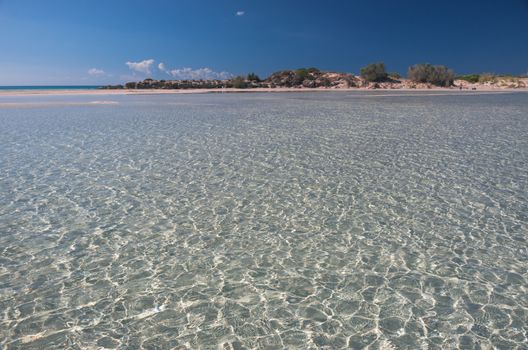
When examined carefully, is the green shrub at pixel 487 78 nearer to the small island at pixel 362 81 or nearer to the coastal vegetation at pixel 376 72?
the small island at pixel 362 81

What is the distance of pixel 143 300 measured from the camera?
4.25m

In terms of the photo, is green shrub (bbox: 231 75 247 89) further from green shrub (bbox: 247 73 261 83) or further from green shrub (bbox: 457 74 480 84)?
green shrub (bbox: 457 74 480 84)

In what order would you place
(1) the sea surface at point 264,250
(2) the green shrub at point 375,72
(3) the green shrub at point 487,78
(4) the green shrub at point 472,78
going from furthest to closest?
(4) the green shrub at point 472,78 < (3) the green shrub at point 487,78 < (2) the green shrub at point 375,72 < (1) the sea surface at point 264,250

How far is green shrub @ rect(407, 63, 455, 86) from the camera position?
6638 cm

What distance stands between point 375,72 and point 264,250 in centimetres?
6954

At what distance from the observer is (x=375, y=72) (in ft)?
227

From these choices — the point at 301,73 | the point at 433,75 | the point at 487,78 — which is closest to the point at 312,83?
the point at 301,73

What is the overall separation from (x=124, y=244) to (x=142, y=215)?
115 cm

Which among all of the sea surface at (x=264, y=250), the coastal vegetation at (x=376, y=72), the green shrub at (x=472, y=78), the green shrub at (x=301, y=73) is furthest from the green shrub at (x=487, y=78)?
the sea surface at (x=264, y=250)

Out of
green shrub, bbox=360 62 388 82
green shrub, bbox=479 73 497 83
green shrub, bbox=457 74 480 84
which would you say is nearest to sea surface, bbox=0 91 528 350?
green shrub, bbox=360 62 388 82

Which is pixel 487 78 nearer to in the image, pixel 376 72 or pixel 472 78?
pixel 472 78

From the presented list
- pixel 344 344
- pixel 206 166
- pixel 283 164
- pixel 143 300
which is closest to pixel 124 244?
pixel 143 300

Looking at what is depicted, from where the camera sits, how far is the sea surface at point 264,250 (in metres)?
3.78

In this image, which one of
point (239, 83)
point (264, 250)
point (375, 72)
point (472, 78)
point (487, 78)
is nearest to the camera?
point (264, 250)
